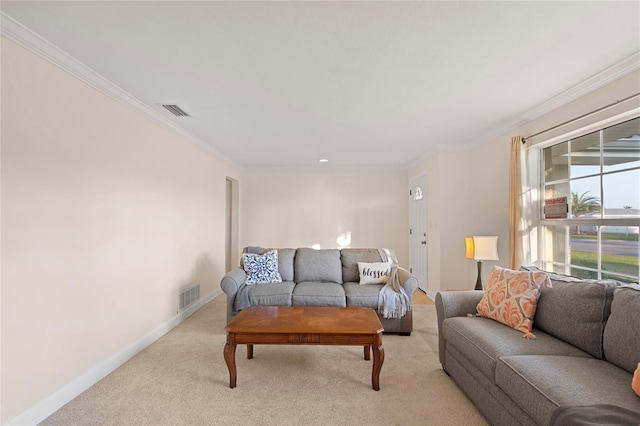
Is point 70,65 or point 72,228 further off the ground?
point 70,65

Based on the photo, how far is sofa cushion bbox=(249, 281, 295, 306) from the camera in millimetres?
3518

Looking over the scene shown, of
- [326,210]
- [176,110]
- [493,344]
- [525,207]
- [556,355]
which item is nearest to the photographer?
[556,355]

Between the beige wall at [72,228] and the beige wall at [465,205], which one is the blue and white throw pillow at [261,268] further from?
the beige wall at [465,205]

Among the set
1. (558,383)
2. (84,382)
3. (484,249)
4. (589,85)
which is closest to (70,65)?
(84,382)

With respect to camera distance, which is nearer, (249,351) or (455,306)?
(455,306)

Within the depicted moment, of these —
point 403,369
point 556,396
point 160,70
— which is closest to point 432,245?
point 403,369

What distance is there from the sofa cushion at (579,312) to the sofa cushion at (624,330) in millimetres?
62

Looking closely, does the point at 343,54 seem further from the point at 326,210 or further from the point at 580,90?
the point at 326,210

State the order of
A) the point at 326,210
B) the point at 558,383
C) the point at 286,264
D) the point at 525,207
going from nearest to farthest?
1. the point at 558,383
2. the point at 525,207
3. the point at 286,264
4. the point at 326,210

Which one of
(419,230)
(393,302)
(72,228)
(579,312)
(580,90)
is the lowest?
(393,302)

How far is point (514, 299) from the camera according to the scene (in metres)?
2.30

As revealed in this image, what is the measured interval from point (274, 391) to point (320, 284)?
1618 millimetres

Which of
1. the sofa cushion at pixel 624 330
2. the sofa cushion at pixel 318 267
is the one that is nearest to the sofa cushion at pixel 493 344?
the sofa cushion at pixel 624 330

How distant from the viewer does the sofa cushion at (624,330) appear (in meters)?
1.63
